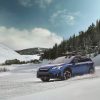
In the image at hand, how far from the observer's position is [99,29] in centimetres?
11956

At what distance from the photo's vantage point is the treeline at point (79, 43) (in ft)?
411

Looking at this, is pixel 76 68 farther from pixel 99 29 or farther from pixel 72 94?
pixel 99 29

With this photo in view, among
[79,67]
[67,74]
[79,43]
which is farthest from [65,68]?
[79,43]

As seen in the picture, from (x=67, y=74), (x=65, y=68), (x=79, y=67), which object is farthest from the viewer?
(x=79, y=67)

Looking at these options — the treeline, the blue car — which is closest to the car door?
the blue car

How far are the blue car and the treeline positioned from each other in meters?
97.7

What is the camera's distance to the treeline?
125 meters

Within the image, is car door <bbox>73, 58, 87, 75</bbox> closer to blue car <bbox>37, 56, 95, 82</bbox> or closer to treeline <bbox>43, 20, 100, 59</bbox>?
blue car <bbox>37, 56, 95, 82</bbox>

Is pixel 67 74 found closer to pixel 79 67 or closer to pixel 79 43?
pixel 79 67

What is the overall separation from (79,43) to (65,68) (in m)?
122

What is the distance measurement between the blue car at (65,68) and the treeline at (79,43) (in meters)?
97.7

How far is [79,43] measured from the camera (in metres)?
141

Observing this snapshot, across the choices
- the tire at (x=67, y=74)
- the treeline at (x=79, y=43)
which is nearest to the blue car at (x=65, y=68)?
the tire at (x=67, y=74)

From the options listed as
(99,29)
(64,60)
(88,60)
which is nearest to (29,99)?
(64,60)
